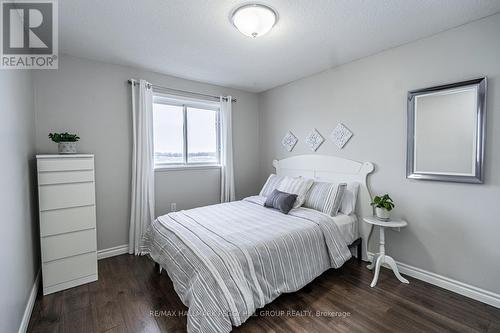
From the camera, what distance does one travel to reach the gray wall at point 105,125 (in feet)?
8.36

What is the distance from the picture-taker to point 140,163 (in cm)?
302

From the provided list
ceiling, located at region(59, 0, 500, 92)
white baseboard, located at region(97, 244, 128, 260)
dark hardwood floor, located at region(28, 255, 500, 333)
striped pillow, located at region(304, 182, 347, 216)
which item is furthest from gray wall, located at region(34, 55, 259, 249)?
striped pillow, located at region(304, 182, 347, 216)

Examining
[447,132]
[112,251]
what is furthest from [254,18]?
[112,251]

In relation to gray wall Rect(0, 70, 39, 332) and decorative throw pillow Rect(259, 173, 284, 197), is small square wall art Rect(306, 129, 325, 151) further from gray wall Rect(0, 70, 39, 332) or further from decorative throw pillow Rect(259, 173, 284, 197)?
gray wall Rect(0, 70, 39, 332)

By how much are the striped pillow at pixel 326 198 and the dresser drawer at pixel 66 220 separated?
8.07 feet

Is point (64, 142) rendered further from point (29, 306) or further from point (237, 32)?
point (237, 32)

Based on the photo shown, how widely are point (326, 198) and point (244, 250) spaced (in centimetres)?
136

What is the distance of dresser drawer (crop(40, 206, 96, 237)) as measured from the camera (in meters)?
2.12

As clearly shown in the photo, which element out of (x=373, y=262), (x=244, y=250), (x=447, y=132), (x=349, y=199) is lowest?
(x=373, y=262)

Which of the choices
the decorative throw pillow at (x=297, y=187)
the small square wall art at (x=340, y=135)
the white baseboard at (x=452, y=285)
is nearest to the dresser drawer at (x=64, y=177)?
the decorative throw pillow at (x=297, y=187)

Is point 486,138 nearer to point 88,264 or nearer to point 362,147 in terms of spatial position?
point 362,147

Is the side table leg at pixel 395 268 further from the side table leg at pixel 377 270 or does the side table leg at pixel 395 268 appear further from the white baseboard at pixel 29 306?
the white baseboard at pixel 29 306

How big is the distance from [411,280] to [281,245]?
5.12 ft

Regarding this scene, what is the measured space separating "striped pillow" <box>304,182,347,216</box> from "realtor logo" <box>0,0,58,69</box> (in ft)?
9.77
